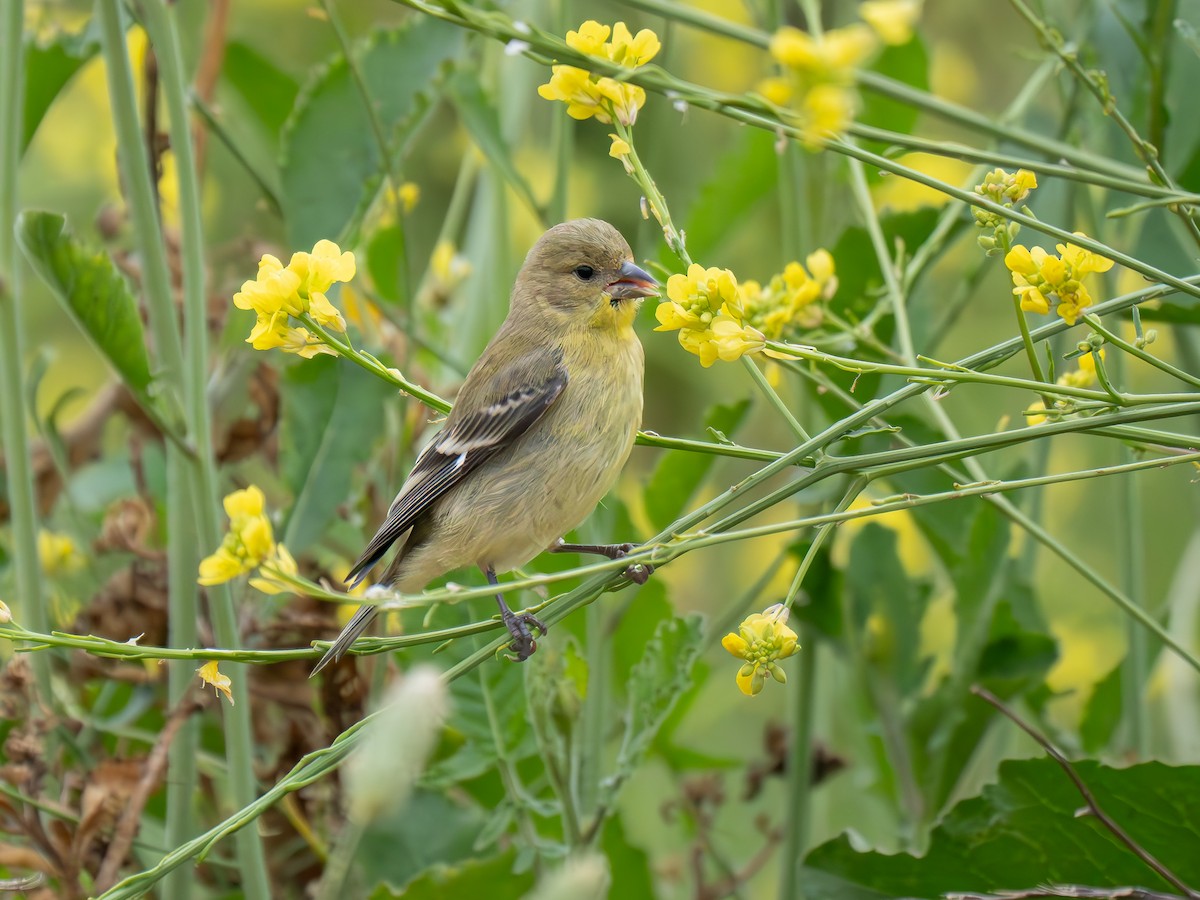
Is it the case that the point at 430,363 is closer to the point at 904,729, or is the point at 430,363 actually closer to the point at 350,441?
the point at 350,441

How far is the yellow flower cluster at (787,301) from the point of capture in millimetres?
1820

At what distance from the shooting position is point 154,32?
6.10ft

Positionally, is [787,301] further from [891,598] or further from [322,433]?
[322,433]

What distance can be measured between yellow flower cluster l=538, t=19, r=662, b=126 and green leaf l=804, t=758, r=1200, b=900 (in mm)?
1039

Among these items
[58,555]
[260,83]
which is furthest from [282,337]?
[260,83]

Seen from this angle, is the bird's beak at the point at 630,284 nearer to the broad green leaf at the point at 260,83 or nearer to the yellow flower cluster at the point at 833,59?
the broad green leaf at the point at 260,83

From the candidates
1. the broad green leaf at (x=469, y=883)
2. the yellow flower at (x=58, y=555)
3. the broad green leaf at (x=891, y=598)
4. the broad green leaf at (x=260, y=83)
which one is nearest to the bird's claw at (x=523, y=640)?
the broad green leaf at (x=469, y=883)

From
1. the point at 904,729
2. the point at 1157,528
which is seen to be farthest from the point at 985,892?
the point at 1157,528

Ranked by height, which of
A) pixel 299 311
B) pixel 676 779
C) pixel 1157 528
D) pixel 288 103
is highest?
pixel 288 103

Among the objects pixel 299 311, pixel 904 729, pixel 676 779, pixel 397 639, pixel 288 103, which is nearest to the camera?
pixel 397 639

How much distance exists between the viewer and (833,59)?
0.77 m

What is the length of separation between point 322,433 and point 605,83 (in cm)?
108

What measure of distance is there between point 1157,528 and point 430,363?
9.19 ft

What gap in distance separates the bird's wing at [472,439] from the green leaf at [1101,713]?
44.6 inches
